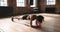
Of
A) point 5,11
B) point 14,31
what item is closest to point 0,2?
point 5,11

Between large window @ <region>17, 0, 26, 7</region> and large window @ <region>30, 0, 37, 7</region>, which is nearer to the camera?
large window @ <region>17, 0, 26, 7</region>

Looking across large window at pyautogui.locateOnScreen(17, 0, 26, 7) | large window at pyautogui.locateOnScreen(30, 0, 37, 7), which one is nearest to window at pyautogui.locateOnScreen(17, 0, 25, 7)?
large window at pyautogui.locateOnScreen(17, 0, 26, 7)

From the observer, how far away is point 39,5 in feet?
39.5

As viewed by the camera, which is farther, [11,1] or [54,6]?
[54,6]

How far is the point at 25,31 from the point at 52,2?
8535 millimetres

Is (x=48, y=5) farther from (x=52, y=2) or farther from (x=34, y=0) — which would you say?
(x=34, y=0)

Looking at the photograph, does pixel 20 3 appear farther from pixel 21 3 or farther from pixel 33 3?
pixel 33 3

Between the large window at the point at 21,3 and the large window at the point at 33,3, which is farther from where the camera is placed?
the large window at the point at 33,3

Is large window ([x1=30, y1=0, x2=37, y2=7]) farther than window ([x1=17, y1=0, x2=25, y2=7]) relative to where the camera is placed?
Yes

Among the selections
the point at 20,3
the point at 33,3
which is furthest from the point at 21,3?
the point at 33,3

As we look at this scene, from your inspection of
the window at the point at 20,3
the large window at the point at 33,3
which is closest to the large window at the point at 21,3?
the window at the point at 20,3

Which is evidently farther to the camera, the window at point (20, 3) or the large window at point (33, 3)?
the large window at point (33, 3)

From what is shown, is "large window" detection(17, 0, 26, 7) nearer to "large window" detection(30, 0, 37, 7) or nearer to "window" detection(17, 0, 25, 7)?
"window" detection(17, 0, 25, 7)

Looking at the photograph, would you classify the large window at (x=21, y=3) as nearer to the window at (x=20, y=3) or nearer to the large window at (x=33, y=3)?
the window at (x=20, y=3)
